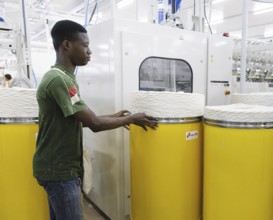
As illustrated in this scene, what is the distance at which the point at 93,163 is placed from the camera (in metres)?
2.28

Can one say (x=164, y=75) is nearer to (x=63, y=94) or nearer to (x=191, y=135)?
(x=191, y=135)

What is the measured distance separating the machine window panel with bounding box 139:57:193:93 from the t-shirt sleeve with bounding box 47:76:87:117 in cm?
91

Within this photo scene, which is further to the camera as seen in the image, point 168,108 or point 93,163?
point 93,163

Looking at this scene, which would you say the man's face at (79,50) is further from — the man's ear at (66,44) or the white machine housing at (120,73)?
the white machine housing at (120,73)

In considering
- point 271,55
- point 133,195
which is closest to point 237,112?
point 133,195

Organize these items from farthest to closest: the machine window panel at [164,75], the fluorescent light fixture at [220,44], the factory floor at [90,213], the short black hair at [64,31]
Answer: the fluorescent light fixture at [220,44]
the factory floor at [90,213]
the machine window panel at [164,75]
the short black hair at [64,31]

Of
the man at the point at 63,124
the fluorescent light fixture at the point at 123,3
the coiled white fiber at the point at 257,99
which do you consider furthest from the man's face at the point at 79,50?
the fluorescent light fixture at the point at 123,3

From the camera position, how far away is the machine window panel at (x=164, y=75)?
1952 mm

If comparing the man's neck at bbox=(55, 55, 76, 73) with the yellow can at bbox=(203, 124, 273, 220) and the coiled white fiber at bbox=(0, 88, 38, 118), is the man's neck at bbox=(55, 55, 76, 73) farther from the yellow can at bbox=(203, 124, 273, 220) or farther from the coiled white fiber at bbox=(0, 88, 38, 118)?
the yellow can at bbox=(203, 124, 273, 220)

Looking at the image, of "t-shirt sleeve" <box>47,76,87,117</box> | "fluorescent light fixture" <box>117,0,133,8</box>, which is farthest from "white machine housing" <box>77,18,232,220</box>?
"fluorescent light fixture" <box>117,0,133,8</box>

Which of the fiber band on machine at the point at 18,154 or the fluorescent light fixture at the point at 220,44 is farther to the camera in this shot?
the fluorescent light fixture at the point at 220,44

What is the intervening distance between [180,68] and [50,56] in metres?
4.39

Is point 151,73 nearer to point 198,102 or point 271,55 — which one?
point 198,102

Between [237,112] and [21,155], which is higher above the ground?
[237,112]
